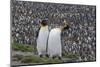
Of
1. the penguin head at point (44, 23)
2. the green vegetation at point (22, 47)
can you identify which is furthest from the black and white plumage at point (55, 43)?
the green vegetation at point (22, 47)

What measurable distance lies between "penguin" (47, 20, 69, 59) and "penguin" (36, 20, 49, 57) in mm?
50

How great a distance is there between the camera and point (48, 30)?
2.48 meters

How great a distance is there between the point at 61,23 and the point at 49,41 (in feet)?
0.87

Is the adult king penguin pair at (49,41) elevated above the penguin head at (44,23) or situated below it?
below

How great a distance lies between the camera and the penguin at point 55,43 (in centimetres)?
249

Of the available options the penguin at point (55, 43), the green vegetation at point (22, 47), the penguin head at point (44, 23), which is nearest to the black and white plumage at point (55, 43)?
the penguin at point (55, 43)

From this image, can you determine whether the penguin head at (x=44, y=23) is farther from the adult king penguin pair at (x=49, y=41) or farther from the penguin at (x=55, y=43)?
the penguin at (x=55, y=43)

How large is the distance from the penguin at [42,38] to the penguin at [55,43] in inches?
2.0

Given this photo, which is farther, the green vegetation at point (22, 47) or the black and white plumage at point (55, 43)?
the black and white plumage at point (55, 43)

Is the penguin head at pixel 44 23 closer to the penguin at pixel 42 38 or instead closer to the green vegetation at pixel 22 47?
the penguin at pixel 42 38

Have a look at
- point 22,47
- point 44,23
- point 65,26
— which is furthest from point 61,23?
point 22,47

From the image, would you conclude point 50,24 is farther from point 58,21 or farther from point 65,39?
point 65,39

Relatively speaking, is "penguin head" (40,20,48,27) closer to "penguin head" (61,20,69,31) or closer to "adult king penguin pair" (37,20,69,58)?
"adult king penguin pair" (37,20,69,58)

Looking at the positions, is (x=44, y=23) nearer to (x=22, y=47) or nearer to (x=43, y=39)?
(x=43, y=39)
